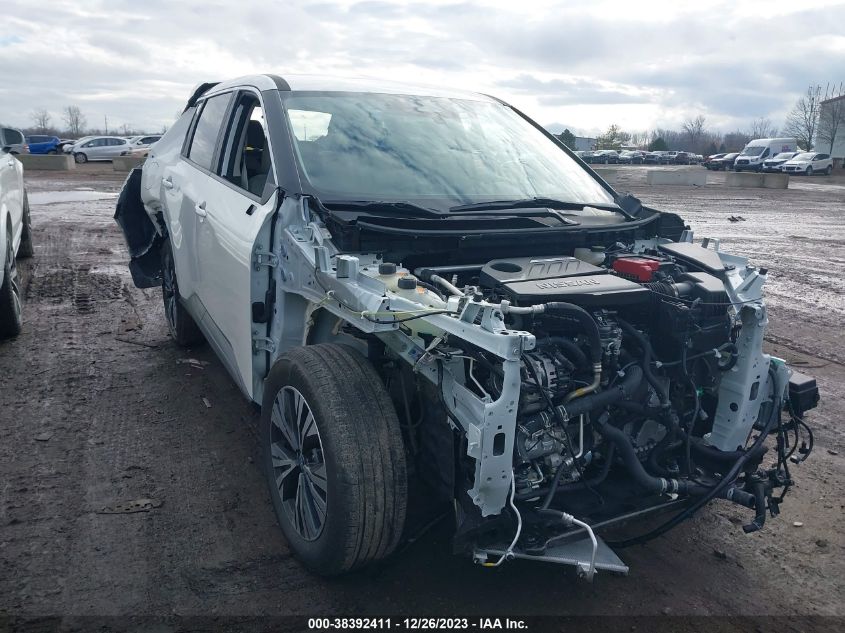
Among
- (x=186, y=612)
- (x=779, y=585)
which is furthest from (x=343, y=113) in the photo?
(x=779, y=585)

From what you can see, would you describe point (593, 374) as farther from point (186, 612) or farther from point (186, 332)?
point (186, 332)

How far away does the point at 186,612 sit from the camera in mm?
2814

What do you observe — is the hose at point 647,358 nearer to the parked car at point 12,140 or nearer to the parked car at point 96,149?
the parked car at point 12,140

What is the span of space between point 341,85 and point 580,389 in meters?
2.50

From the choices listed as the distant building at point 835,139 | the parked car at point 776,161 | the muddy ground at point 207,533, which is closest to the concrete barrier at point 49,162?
the muddy ground at point 207,533

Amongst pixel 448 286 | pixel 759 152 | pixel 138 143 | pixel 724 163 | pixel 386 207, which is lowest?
pixel 448 286

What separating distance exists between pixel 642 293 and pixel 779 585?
1.44 metres

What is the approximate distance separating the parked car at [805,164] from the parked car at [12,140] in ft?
141

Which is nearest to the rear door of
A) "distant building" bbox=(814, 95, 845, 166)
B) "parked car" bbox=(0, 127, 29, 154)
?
"parked car" bbox=(0, 127, 29, 154)

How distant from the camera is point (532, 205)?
3785mm

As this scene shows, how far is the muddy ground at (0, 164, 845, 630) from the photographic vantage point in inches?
115

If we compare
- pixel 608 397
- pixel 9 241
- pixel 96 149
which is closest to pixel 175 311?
pixel 9 241

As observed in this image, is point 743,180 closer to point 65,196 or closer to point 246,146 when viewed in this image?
point 65,196

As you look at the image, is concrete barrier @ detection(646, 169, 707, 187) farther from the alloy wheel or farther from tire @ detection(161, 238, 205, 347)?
the alloy wheel
